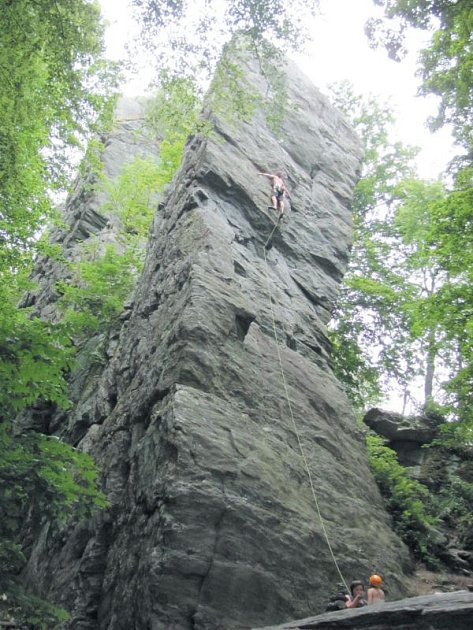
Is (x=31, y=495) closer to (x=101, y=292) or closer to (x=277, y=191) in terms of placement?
(x=101, y=292)

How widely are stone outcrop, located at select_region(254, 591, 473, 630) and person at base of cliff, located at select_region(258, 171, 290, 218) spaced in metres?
9.58

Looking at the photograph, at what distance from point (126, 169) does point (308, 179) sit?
6479 millimetres

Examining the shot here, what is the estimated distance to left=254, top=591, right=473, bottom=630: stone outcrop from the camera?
4379 mm

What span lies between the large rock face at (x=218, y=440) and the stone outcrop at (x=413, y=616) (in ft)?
5.19

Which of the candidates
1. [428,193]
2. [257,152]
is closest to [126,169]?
[257,152]

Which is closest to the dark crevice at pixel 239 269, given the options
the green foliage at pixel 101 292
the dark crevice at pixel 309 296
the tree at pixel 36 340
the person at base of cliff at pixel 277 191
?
the dark crevice at pixel 309 296

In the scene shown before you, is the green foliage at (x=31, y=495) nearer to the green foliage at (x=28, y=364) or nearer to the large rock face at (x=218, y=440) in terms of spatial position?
the green foliage at (x=28, y=364)

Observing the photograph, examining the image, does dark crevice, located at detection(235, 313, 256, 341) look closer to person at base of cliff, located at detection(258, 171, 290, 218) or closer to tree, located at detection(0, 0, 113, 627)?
tree, located at detection(0, 0, 113, 627)

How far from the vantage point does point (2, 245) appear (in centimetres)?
1312

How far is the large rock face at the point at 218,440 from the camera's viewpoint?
6.57 metres

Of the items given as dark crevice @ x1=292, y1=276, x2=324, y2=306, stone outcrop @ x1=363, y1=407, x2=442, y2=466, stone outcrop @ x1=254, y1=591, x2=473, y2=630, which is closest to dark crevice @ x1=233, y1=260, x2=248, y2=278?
dark crevice @ x1=292, y1=276, x2=324, y2=306

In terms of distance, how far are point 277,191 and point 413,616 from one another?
10.5 metres

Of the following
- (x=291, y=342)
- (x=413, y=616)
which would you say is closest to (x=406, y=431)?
(x=291, y=342)

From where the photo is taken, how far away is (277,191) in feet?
44.9
